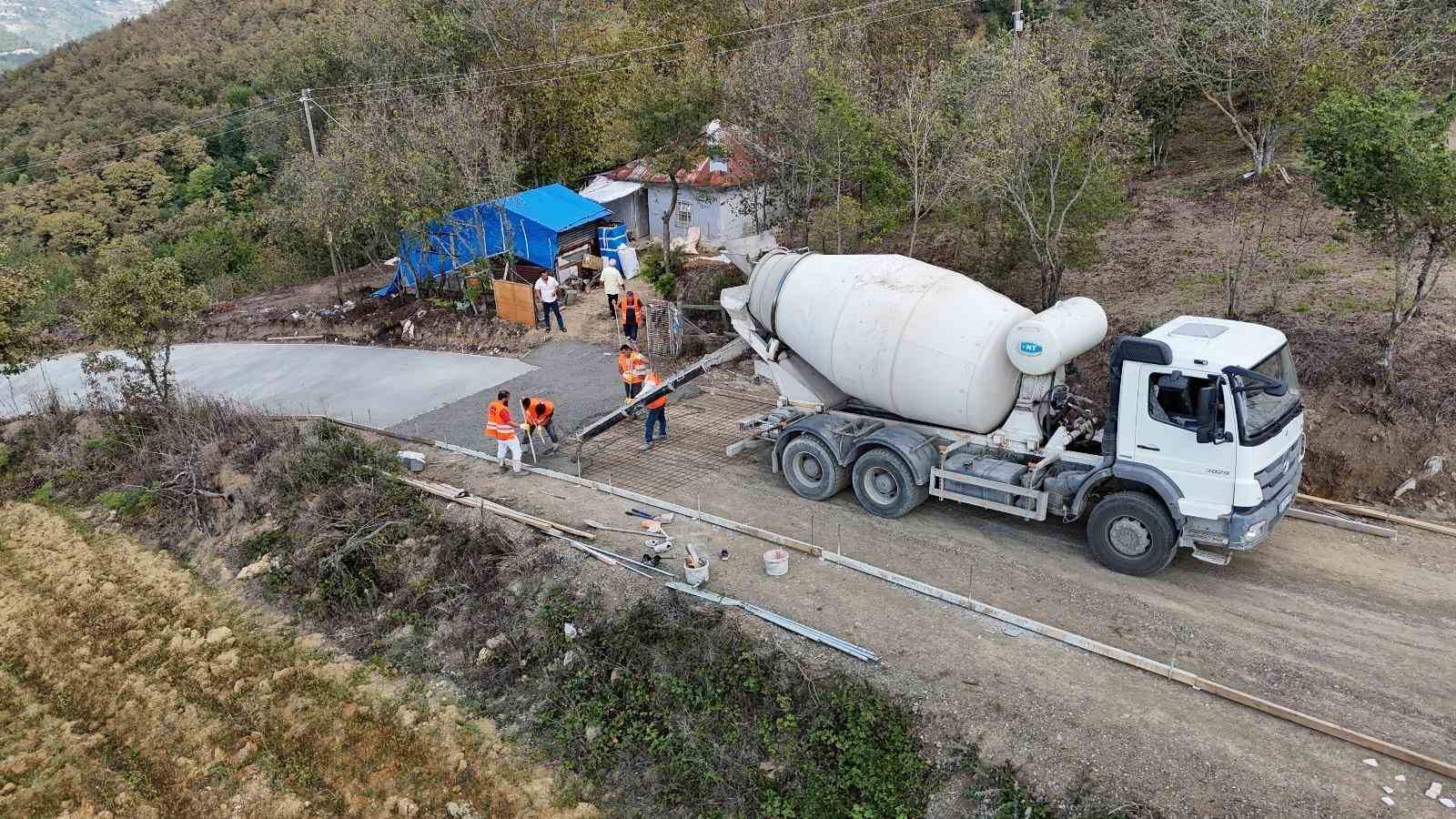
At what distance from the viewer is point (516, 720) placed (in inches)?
346

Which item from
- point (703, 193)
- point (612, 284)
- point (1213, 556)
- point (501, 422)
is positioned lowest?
point (1213, 556)

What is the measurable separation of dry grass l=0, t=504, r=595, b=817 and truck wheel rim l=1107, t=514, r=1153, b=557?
5.92 m

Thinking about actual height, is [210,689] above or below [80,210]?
below

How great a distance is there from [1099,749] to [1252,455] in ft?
11.1

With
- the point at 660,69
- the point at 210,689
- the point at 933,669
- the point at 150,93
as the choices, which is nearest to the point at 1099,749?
the point at 933,669

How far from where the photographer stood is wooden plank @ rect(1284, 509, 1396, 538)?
9812mm

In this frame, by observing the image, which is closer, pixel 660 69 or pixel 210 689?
pixel 210 689

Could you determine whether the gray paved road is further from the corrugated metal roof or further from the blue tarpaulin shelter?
the corrugated metal roof

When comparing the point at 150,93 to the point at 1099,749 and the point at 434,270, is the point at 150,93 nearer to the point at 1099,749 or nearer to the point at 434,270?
the point at 434,270

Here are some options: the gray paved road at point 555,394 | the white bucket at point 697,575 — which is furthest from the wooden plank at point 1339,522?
the gray paved road at point 555,394

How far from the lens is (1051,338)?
31.3 ft

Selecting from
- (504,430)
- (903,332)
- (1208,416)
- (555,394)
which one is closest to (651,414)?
(504,430)

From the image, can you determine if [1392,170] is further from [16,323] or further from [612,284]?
[16,323]

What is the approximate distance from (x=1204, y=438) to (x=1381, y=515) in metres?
3.31
